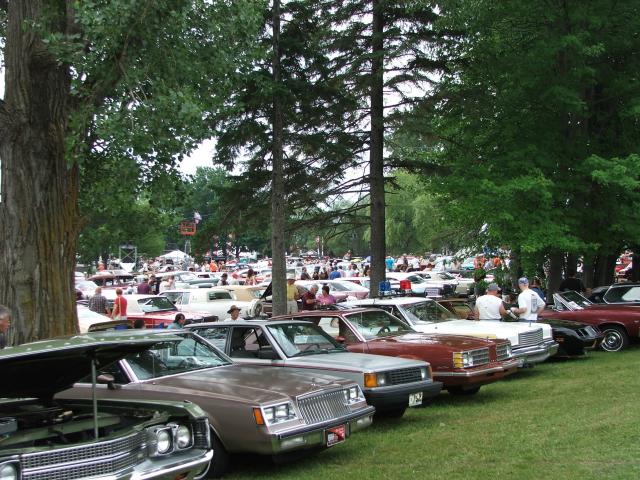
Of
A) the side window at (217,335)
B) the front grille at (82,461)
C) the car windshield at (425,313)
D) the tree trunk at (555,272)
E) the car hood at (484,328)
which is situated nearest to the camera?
the front grille at (82,461)

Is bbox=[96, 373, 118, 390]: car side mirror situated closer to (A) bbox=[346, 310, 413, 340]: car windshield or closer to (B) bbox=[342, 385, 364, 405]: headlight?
(B) bbox=[342, 385, 364, 405]: headlight

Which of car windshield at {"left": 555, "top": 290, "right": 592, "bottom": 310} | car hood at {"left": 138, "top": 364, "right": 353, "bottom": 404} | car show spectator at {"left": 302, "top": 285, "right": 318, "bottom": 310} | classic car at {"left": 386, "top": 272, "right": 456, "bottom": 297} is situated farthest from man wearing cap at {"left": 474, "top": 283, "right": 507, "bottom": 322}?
classic car at {"left": 386, "top": 272, "right": 456, "bottom": 297}

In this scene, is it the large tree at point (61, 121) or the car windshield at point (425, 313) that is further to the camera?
the car windshield at point (425, 313)

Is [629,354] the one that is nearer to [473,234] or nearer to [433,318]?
[433,318]

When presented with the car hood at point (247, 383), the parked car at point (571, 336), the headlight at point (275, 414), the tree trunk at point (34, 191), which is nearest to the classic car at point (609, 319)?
the parked car at point (571, 336)

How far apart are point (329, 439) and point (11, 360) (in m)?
3.38

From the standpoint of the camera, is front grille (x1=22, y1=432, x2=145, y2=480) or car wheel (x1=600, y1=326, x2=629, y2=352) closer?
front grille (x1=22, y1=432, x2=145, y2=480)

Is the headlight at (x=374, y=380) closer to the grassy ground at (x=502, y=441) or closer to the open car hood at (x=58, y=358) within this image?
the grassy ground at (x=502, y=441)

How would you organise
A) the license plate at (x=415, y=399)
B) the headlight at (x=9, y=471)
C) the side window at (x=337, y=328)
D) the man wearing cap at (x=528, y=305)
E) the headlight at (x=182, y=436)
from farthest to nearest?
the man wearing cap at (x=528, y=305)
the side window at (x=337, y=328)
the license plate at (x=415, y=399)
the headlight at (x=182, y=436)
the headlight at (x=9, y=471)

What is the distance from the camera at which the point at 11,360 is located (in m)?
4.83

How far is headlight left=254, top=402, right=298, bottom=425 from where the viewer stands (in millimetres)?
6766

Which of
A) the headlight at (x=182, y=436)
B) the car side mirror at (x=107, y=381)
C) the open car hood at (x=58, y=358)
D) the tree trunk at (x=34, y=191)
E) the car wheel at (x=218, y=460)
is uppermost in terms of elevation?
the tree trunk at (x=34, y=191)

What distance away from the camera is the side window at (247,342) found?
31.0ft

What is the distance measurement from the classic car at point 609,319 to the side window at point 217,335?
833 cm
